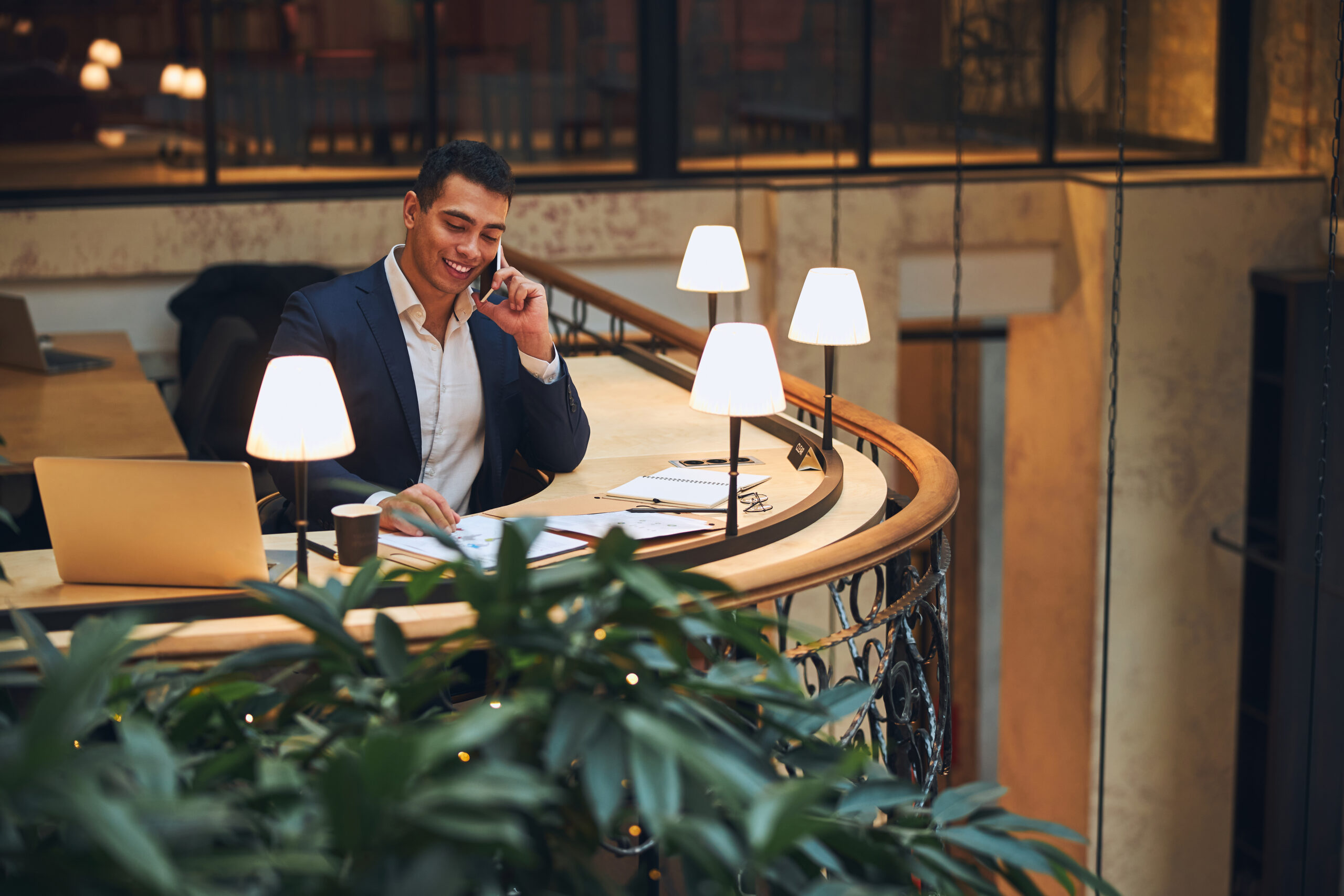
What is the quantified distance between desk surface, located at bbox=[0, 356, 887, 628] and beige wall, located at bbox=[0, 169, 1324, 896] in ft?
8.35

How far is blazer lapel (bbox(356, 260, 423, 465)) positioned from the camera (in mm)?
3115

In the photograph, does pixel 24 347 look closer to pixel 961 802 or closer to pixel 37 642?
pixel 37 642

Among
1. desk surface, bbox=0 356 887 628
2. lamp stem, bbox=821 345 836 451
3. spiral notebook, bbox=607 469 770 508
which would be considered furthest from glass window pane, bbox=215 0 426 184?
spiral notebook, bbox=607 469 770 508

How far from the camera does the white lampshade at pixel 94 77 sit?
6.55 meters

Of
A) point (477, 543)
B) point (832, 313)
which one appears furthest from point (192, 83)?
point (477, 543)

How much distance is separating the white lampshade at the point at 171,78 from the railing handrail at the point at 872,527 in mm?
3624

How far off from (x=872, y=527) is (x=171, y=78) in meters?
5.26

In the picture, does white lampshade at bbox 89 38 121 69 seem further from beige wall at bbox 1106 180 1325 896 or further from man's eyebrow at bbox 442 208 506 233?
beige wall at bbox 1106 180 1325 896

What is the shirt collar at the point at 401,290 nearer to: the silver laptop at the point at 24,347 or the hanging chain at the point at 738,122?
the silver laptop at the point at 24,347

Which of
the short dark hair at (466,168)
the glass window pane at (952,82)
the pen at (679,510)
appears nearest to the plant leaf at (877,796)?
the pen at (679,510)

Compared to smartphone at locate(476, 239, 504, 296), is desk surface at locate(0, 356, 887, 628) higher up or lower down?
lower down

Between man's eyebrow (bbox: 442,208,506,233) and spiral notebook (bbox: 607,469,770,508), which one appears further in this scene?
man's eyebrow (bbox: 442,208,506,233)

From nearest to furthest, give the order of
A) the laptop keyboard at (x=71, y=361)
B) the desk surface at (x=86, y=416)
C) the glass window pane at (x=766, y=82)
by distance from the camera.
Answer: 1. the desk surface at (x=86, y=416)
2. the laptop keyboard at (x=71, y=361)
3. the glass window pane at (x=766, y=82)

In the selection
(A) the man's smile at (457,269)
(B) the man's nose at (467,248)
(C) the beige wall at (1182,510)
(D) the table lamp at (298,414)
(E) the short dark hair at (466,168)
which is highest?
(E) the short dark hair at (466,168)
